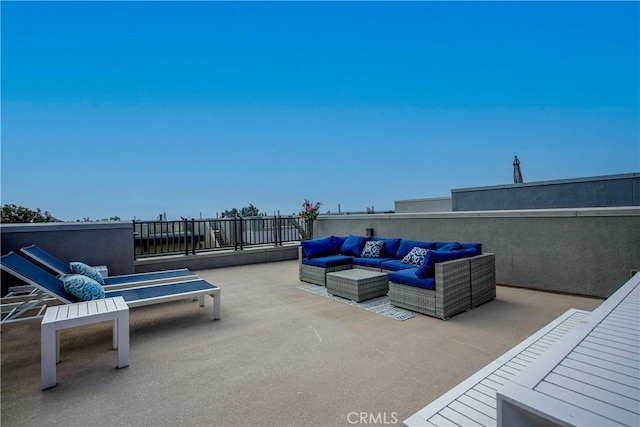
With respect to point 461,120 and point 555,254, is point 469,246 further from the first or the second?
point 461,120

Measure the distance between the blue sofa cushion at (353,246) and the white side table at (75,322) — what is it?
12.9 ft

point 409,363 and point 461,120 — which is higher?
point 461,120

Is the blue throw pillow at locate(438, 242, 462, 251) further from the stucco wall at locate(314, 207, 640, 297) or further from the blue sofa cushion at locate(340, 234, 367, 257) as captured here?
the blue sofa cushion at locate(340, 234, 367, 257)

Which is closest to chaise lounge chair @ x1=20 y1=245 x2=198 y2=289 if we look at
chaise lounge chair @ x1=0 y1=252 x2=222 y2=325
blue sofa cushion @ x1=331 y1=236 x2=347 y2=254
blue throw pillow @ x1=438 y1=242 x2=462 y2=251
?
chaise lounge chair @ x1=0 y1=252 x2=222 y2=325

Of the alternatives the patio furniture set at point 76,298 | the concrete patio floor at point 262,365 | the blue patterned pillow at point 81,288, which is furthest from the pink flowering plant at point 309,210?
the blue patterned pillow at point 81,288

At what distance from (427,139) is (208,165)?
1077 cm

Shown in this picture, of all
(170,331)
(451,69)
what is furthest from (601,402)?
(451,69)

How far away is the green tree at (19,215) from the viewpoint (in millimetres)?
6455

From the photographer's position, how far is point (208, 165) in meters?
14.1

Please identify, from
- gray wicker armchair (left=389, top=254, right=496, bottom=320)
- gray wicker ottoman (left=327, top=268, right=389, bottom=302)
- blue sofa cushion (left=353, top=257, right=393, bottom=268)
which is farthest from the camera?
blue sofa cushion (left=353, top=257, right=393, bottom=268)

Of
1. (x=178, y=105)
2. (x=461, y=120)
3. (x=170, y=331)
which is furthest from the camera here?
(x=461, y=120)

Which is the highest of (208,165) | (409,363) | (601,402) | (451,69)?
(451,69)

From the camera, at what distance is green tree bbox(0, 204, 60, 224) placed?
6455 mm

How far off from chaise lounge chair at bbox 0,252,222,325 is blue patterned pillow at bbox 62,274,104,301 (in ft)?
0.19
